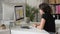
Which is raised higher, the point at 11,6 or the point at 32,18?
the point at 11,6

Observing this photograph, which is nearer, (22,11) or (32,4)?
(22,11)

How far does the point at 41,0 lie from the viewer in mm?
4012

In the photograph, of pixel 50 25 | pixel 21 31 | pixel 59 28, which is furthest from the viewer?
pixel 59 28

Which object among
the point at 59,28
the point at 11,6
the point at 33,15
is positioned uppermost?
the point at 11,6

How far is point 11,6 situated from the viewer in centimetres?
381

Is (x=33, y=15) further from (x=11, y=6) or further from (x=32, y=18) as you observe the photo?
(x=11, y=6)

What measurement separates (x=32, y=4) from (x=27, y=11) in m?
0.26

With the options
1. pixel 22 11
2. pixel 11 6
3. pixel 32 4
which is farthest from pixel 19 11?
pixel 32 4

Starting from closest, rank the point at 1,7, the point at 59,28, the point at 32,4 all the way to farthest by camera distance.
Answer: the point at 59,28
the point at 1,7
the point at 32,4

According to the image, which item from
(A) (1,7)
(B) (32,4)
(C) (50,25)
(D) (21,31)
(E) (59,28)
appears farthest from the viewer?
(B) (32,4)

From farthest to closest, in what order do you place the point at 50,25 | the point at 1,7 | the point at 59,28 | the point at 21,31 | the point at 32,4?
the point at 32,4 < the point at 1,7 < the point at 59,28 < the point at 50,25 < the point at 21,31

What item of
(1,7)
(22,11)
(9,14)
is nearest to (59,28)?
(22,11)

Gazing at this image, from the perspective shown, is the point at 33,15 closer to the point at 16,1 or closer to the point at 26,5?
the point at 26,5

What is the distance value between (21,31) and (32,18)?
1335 millimetres
